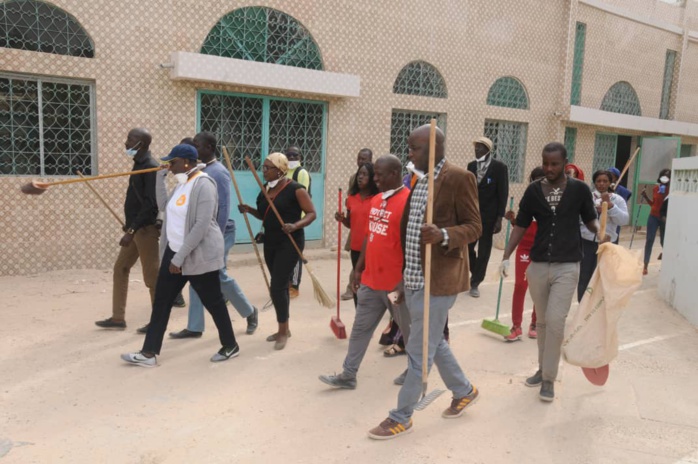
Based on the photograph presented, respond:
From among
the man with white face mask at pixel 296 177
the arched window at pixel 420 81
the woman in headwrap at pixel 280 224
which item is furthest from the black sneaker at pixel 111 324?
the arched window at pixel 420 81

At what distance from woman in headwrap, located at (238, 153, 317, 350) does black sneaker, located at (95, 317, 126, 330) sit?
1.51 metres

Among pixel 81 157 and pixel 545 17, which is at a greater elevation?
pixel 545 17

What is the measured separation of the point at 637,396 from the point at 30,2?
7506mm

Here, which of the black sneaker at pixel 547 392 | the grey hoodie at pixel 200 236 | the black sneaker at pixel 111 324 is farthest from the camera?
the black sneaker at pixel 111 324

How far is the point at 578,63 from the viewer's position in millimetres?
13141

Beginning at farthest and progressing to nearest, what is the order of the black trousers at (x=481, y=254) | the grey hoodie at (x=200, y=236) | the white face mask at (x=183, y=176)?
1. the black trousers at (x=481, y=254)
2. the white face mask at (x=183, y=176)
3. the grey hoodie at (x=200, y=236)

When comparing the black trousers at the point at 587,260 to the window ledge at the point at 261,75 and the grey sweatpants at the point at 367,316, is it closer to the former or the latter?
the grey sweatpants at the point at 367,316

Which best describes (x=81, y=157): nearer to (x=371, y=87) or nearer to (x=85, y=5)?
(x=85, y=5)

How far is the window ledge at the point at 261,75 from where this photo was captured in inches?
306

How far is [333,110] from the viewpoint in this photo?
9.57 m

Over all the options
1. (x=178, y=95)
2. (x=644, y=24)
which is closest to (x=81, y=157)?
(x=178, y=95)

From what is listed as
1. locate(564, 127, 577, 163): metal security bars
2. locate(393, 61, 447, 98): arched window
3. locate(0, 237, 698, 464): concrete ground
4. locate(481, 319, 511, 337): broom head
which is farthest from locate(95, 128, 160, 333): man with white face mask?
locate(564, 127, 577, 163): metal security bars

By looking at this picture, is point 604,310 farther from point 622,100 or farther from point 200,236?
point 622,100

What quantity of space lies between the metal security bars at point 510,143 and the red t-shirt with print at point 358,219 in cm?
717
